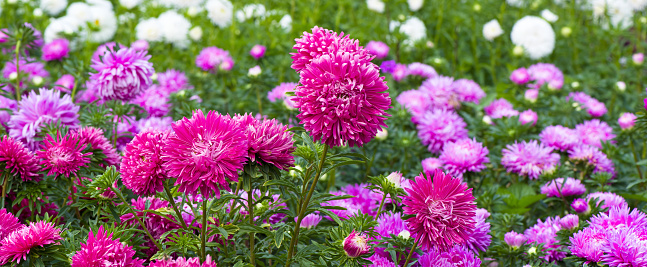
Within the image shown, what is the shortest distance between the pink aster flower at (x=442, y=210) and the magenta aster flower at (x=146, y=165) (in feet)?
2.04

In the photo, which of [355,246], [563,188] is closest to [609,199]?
[563,188]

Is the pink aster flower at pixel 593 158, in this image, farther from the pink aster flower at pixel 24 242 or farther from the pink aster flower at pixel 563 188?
the pink aster flower at pixel 24 242

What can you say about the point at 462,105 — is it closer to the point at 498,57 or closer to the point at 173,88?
the point at 173,88

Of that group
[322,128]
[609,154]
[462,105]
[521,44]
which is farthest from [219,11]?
[322,128]

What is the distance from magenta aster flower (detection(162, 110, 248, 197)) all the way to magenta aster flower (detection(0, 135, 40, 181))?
0.75 m

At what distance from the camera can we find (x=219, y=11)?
4258 mm

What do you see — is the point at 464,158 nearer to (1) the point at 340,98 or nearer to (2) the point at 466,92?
(2) the point at 466,92

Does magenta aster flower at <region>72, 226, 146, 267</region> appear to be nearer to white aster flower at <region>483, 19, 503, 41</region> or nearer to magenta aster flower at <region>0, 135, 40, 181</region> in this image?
magenta aster flower at <region>0, 135, 40, 181</region>

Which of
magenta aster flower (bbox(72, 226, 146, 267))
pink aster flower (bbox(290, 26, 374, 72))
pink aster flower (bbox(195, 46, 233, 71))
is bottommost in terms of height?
magenta aster flower (bbox(72, 226, 146, 267))

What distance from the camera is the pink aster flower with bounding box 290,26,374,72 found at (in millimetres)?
1243

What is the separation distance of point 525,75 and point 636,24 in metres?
1.98

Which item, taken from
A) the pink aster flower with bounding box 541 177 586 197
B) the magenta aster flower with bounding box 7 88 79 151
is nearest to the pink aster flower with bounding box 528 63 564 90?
the pink aster flower with bounding box 541 177 586 197

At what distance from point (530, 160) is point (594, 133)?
2.29 feet

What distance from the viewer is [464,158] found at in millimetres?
2318
